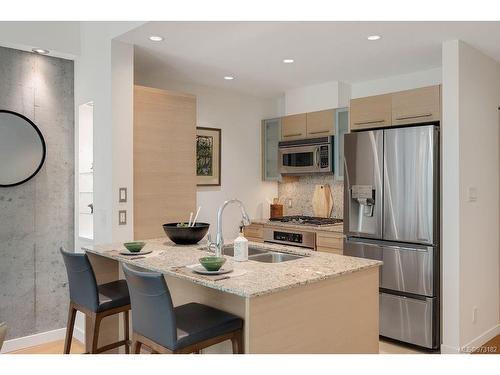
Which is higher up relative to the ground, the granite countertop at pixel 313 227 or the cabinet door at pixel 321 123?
the cabinet door at pixel 321 123

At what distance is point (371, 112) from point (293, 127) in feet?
4.09

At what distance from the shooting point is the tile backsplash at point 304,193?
5.18 m

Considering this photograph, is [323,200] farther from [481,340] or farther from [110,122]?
[110,122]

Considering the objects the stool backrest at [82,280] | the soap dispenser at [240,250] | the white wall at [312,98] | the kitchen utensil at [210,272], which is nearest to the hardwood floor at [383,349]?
the stool backrest at [82,280]

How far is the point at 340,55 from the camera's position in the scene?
3.84m

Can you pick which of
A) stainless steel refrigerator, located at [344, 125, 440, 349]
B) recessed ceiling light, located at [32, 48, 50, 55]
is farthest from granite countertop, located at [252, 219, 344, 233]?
recessed ceiling light, located at [32, 48, 50, 55]

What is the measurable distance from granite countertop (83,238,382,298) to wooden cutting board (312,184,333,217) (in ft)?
7.20

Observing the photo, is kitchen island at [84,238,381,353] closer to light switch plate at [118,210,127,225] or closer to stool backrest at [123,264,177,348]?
stool backrest at [123,264,177,348]

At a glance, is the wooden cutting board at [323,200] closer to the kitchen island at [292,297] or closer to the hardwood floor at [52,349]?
the kitchen island at [292,297]

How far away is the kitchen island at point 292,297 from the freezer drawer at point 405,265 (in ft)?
3.94

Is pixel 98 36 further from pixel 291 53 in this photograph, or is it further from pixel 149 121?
pixel 291 53

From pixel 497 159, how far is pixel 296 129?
6.89 feet

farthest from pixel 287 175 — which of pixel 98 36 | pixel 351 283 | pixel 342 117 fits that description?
pixel 351 283

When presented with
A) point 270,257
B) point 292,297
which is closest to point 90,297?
point 270,257
